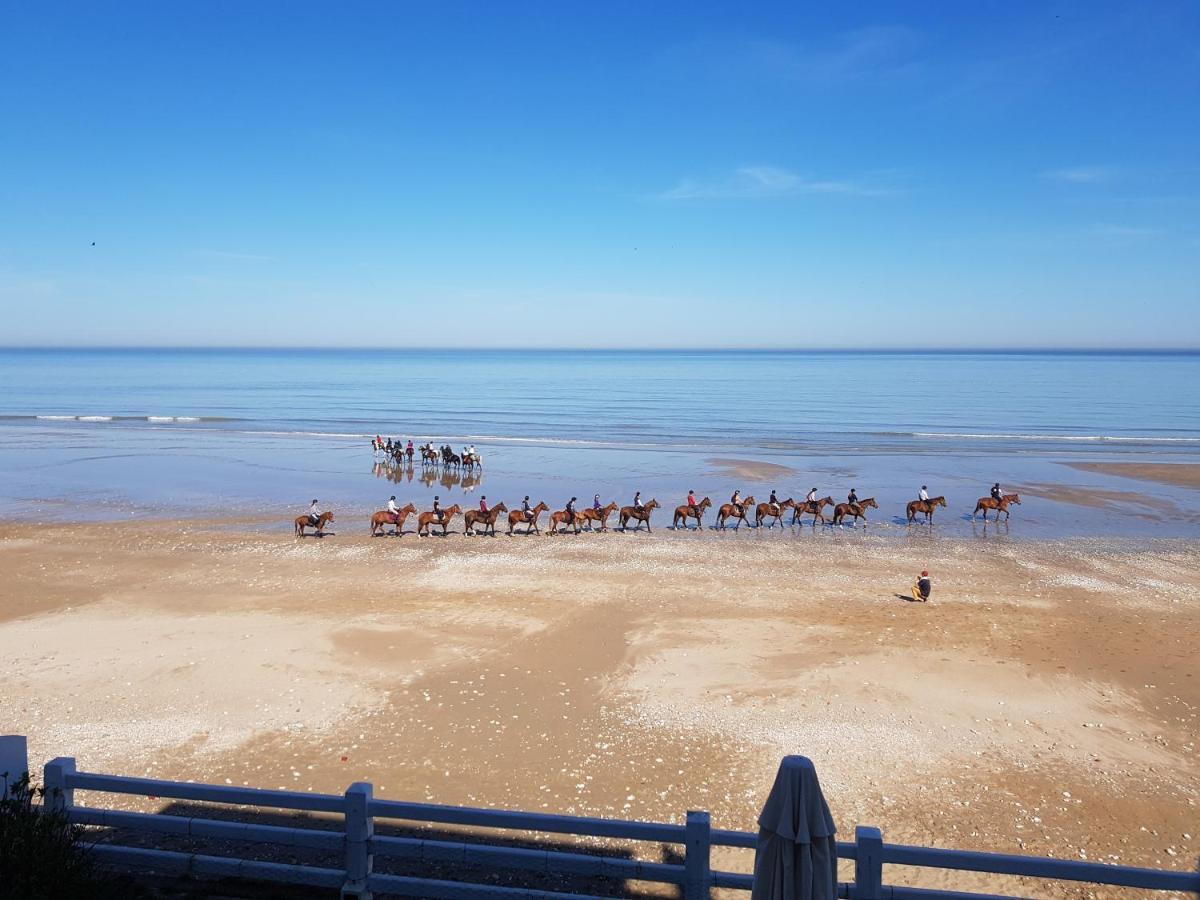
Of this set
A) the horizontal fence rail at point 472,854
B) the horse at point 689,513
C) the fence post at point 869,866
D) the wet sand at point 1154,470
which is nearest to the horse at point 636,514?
the horse at point 689,513

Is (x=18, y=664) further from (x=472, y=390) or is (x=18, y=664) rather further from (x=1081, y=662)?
(x=472, y=390)

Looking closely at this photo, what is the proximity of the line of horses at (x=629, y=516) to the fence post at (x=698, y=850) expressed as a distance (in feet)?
66.4

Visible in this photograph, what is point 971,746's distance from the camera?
10.8 m

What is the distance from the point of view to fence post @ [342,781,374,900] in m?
→ 5.39

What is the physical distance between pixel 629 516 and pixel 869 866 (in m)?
21.3

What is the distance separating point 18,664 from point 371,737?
7109 millimetres

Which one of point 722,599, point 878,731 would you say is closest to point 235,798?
point 878,731

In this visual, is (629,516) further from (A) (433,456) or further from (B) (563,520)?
(A) (433,456)

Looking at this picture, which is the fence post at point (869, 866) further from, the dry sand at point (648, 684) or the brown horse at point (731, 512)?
the brown horse at point (731, 512)

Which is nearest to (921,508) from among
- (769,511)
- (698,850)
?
(769,511)

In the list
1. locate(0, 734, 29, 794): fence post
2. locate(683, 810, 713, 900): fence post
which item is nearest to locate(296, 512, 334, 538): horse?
locate(0, 734, 29, 794): fence post

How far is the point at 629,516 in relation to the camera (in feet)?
86.2

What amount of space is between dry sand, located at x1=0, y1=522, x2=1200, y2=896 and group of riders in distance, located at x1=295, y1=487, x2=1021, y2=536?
11.8 ft

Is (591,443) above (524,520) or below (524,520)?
below
